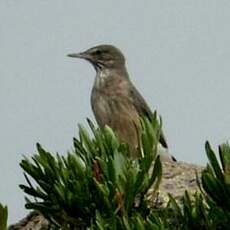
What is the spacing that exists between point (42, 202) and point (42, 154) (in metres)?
0.21

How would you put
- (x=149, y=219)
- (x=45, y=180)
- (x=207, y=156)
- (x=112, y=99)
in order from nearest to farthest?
1. (x=149, y=219)
2. (x=207, y=156)
3. (x=45, y=180)
4. (x=112, y=99)

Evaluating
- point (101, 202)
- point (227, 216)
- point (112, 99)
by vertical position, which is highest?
point (112, 99)

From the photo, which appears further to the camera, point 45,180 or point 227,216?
point 45,180

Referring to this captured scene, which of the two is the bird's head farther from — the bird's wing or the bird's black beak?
the bird's wing

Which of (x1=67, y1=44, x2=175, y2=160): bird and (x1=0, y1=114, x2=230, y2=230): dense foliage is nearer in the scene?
(x1=0, y1=114, x2=230, y2=230): dense foliage

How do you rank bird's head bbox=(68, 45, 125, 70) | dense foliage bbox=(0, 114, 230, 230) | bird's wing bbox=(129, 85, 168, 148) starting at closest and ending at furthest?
dense foliage bbox=(0, 114, 230, 230)
bird's wing bbox=(129, 85, 168, 148)
bird's head bbox=(68, 45, 125, 70)

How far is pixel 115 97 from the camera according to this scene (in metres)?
11.7

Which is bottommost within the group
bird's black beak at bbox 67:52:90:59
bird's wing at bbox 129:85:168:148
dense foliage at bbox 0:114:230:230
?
dense foliage at bbox 0:114:230:230

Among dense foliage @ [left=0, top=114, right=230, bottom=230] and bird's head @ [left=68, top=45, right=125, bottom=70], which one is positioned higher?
bird's head @ [left=68, top=45, right=125, bottom=70]

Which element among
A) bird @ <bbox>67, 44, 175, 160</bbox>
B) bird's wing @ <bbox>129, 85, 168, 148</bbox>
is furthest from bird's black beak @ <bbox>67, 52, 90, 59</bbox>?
bird's wing @ <bbox>129, 85, 168, 148</bbox>

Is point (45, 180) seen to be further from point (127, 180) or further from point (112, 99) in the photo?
point (112, 99)

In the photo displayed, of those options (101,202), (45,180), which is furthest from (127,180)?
(45,180)

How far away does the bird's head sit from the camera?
501 inches

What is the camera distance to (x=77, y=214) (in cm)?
422
